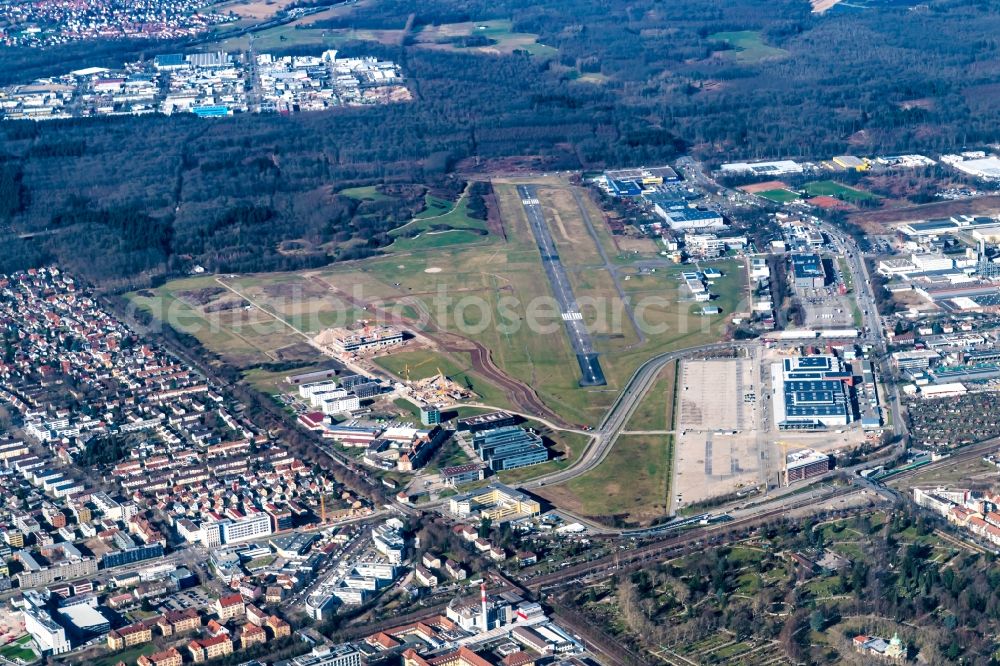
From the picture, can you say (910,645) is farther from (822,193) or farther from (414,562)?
(822,193)

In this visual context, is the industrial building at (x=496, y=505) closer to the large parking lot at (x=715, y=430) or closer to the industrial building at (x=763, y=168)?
the large parking lot at (x=715, y=430)

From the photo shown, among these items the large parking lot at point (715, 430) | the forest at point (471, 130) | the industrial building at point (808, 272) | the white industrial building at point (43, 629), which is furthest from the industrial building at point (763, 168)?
the white industrial building at point (43, 629)

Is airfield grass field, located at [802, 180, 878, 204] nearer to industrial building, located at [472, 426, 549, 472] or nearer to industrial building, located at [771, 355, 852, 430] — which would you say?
industrial building, located at [771, 355, 852, 430]

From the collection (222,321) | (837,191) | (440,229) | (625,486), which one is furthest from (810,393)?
(837,191)

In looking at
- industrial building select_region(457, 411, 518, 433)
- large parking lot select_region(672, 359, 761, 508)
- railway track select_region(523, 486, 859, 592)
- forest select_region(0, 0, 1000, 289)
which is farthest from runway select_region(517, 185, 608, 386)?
railway track select_region(523, 486, 859, 592)

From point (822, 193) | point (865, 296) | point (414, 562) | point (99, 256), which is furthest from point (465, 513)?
point (822, 193)

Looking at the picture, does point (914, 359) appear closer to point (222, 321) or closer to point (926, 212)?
point (926, 212)
